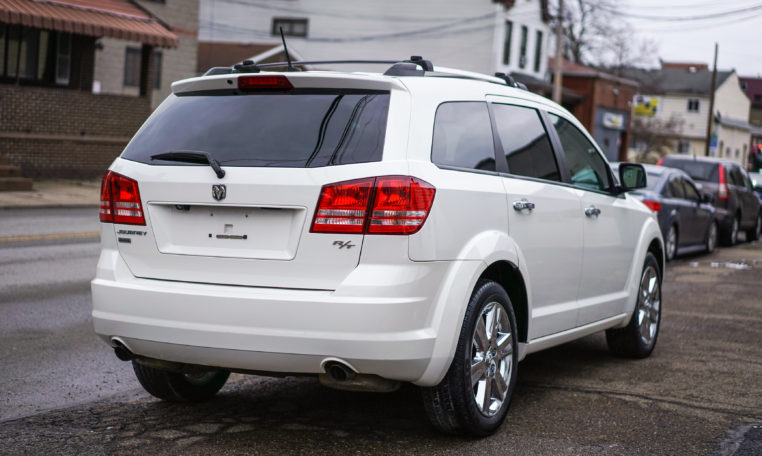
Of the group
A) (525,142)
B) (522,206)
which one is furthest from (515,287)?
(525,142)

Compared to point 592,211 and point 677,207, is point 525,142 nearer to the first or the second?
point 592,211

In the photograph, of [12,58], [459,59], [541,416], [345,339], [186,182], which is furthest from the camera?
[459,59]

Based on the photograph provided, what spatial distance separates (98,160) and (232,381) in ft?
69.6

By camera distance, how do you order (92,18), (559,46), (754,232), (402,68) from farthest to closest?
(559,46), (92,18), (754,232), (402,68)

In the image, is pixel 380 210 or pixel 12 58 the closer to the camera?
pixel 380 210

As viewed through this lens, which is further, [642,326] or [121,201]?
[642,326]

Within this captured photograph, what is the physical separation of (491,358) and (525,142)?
1.41 m

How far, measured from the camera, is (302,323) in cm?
436

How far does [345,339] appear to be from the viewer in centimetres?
433

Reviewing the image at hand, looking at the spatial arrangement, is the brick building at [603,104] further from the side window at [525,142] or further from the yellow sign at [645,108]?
the side window at [525,142]

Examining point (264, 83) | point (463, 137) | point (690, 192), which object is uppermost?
point (264, 83)

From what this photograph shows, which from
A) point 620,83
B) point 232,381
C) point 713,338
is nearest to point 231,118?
point 232,381

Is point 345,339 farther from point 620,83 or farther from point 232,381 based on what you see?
point 620,83

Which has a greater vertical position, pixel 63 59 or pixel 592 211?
pixel 63 59
